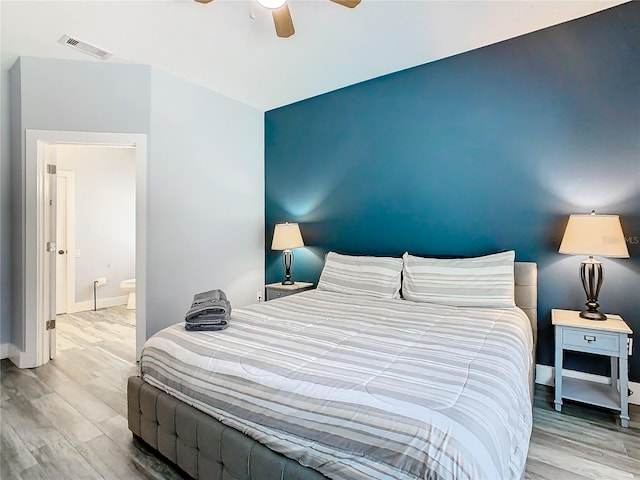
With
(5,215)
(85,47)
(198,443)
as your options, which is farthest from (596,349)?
(5,215)

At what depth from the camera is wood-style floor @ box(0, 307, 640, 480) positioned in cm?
183

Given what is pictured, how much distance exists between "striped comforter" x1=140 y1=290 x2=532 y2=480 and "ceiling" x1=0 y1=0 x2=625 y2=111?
7.32 feet

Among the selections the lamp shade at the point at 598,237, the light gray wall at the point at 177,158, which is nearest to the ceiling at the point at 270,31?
the light gray wall at the point at 177,158

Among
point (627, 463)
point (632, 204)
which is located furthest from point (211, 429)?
point (632, 204)

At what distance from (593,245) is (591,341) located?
2.11ft

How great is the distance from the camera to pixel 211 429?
1.54 metres

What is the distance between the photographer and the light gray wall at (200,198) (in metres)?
3.54

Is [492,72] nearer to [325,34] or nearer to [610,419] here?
[325,34]

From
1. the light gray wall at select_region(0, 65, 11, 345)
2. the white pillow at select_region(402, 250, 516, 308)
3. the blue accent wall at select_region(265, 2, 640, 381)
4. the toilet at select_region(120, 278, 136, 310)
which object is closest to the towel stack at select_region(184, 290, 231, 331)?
the white pillow at select_region(402, 250, 516, 308)

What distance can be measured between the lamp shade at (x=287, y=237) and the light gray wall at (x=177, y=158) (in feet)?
2.30

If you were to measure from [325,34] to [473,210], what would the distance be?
1983mm

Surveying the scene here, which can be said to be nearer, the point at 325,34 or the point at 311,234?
the point at 325,34

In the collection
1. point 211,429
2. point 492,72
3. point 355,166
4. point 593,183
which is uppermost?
point 492,72

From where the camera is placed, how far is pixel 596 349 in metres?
2.31
